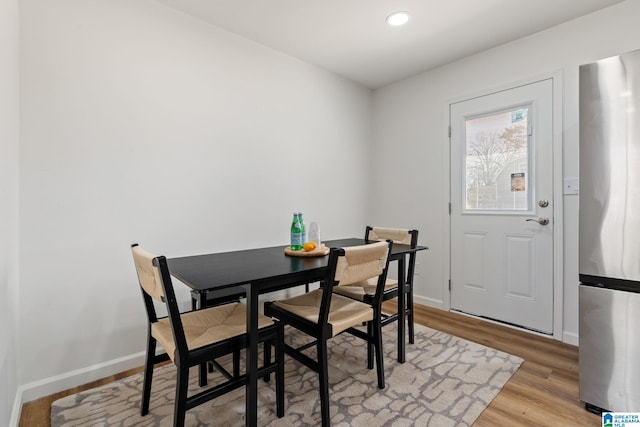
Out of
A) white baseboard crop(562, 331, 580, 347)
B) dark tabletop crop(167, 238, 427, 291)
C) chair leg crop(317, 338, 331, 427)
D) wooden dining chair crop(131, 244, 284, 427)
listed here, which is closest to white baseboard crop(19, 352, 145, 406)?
wooden dining chair crop(131, 244, 284, 427)

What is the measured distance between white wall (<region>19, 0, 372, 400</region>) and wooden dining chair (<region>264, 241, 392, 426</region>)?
1020 mm

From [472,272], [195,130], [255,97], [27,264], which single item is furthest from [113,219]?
[472,272]

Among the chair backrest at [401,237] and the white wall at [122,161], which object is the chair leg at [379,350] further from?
the white wall at [122,161]

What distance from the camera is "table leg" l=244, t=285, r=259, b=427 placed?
4.29 ft

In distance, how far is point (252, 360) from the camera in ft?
4.33

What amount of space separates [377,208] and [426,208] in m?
0.62

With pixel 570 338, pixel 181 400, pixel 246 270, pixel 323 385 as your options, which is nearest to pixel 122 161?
pixel 246 270

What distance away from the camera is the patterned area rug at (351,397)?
1.54 m

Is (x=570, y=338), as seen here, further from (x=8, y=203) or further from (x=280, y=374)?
(x=8, y=203)

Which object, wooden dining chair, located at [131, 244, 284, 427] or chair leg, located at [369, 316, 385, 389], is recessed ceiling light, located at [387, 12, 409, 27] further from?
wooden dining chair, located at [131, 244, 284, 427]

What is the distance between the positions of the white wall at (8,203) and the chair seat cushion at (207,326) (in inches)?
A: 23.6

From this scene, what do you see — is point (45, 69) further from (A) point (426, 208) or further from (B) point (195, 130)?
(A) point (426, 208)

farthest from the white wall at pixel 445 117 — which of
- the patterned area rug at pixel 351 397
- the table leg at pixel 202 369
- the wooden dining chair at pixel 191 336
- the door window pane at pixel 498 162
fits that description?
the table leg at pixel 202 369

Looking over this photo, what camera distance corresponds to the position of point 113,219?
1948 mm
